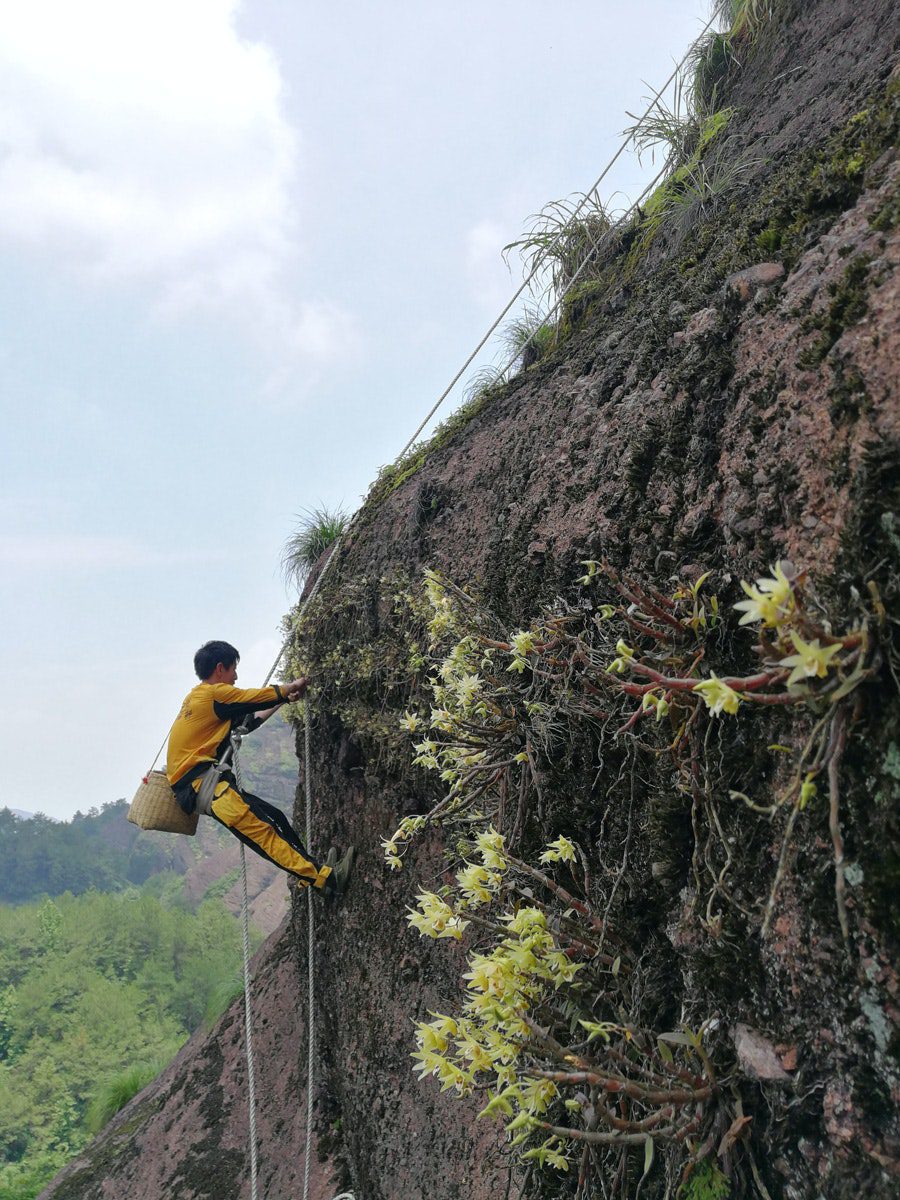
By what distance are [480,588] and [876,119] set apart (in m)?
2.00

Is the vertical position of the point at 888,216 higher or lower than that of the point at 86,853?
lower

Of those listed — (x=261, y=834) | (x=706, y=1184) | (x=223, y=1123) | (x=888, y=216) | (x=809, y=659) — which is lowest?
(x=223, y=1123)

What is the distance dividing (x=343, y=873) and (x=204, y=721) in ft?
4.06

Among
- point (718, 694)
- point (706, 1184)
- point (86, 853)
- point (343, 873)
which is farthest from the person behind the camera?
point (86, 853)


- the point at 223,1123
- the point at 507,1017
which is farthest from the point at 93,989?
the point at 507,1017

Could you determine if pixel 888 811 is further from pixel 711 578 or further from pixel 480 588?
pixel 480 588

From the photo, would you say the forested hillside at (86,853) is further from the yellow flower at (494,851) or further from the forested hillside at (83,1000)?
the yellow flower at (494,851)

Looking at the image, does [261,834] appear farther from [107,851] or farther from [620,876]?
[107,851]

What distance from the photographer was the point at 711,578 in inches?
73.3

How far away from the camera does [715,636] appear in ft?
5.67

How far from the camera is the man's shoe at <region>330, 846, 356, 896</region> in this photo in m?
4.54

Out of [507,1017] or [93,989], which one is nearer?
[507,1017]

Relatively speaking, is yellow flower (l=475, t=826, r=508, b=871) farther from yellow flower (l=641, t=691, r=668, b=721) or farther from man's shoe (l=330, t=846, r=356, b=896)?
man's shoe (l=330, t=846, r=356, b=896)

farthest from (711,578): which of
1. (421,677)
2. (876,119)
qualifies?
(421,677)
